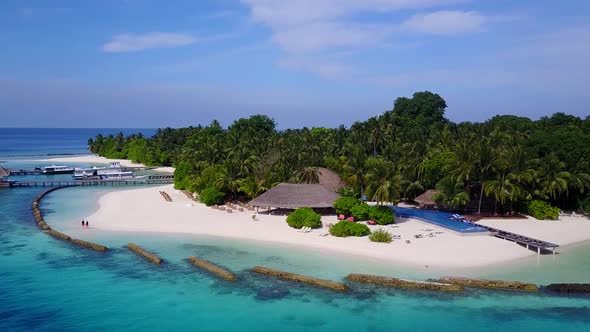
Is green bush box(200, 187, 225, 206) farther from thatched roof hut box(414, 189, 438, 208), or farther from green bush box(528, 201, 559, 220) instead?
green bush box(528, 201, 559, 220)

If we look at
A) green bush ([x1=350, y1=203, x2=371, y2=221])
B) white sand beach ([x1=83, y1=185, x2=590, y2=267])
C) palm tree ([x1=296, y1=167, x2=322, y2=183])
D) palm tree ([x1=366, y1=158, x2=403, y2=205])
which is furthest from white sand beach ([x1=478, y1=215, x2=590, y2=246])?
palm tree ([x1=296, y1=167, x2=322, y2=183])

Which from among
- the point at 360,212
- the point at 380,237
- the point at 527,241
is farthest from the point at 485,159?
the point at 380,237

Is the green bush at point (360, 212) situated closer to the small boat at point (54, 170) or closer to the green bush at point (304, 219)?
the green bush at point (304, 219)

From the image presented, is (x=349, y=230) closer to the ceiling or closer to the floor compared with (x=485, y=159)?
closer to the floor

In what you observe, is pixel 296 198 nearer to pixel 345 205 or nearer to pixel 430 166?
pixel 345 205

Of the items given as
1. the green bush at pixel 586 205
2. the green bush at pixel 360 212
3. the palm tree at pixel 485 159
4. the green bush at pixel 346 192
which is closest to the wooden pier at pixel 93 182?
the green bush at pixel 346 192
